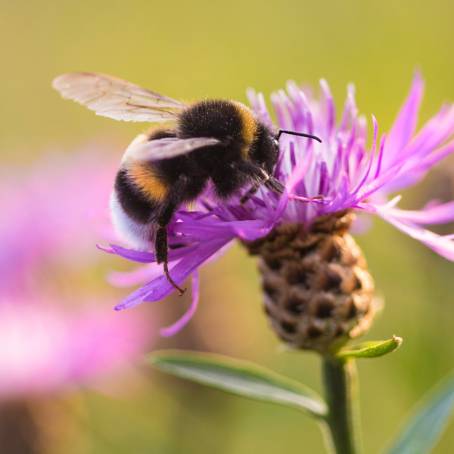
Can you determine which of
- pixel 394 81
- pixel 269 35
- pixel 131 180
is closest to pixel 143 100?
pixel 131 180

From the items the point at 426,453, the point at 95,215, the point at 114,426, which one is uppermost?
the point at 426,453

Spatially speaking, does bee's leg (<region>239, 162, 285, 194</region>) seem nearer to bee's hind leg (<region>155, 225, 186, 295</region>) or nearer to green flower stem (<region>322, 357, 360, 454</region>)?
bee's hind leg (<region>155, 225, 186, 295</region>)

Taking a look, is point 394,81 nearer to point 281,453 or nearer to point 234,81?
point 234,81

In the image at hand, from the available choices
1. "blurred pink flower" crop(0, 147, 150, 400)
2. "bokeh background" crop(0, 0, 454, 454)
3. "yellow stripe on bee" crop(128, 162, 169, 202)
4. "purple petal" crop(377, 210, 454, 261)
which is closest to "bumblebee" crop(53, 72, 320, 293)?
"yellow stripe on bee" crop(128, 162, 169, 202)

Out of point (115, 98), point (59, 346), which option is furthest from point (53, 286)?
point (115, 98)

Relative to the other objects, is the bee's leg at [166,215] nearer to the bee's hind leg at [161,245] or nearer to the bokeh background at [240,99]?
the bee's hind leg at [161,245]
